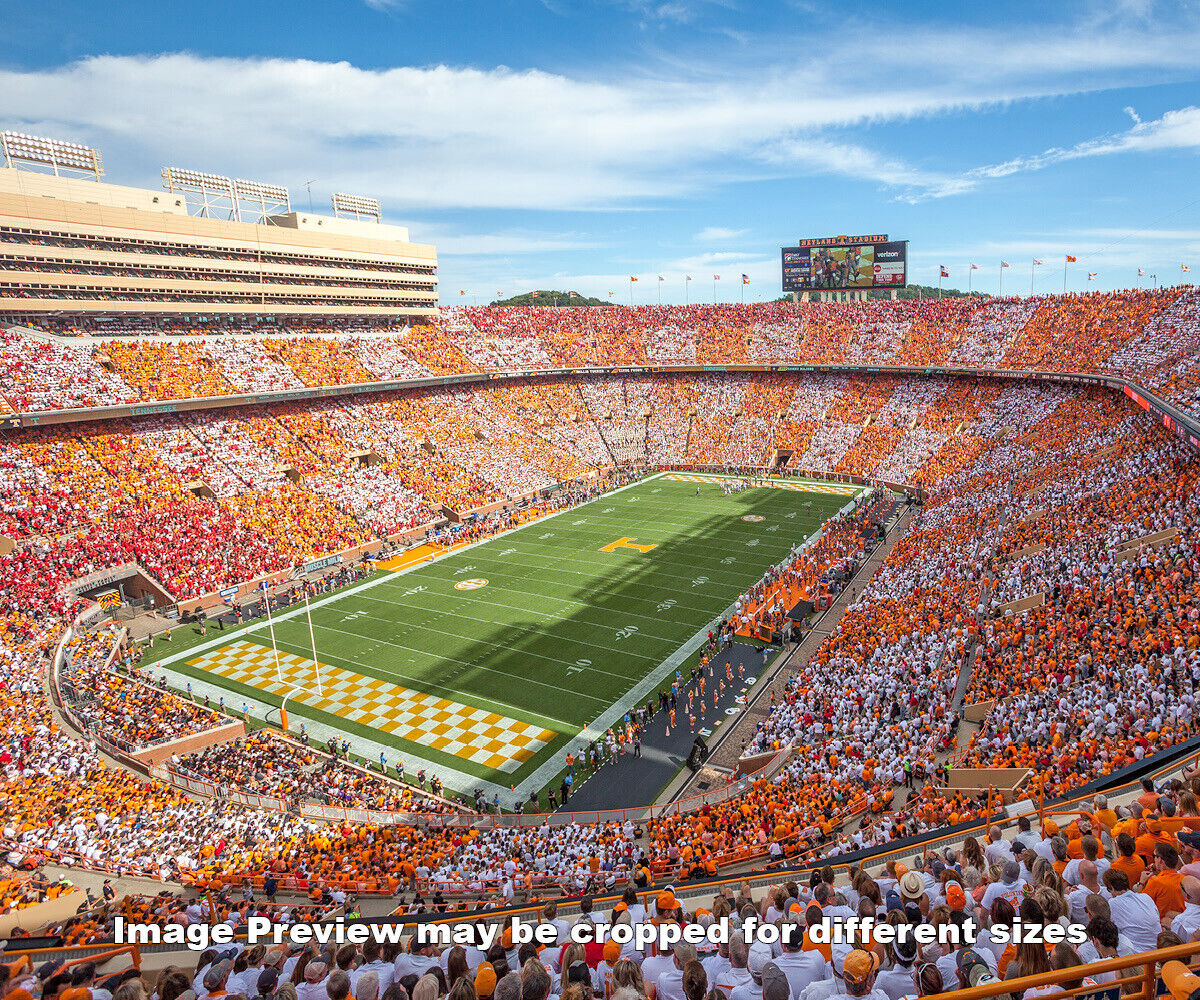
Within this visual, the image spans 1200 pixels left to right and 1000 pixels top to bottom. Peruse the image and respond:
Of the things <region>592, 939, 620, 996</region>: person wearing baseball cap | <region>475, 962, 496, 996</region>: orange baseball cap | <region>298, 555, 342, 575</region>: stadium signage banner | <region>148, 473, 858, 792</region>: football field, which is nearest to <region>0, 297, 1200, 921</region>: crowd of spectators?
<region>298, 555, 342, 575</region>: stadium signage banner

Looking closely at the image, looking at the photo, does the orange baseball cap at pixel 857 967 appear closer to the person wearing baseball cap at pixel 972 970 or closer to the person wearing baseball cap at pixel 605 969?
the person wearing baseball cap at pixel 972 970

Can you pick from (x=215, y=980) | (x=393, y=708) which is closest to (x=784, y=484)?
(x=393, y=708)

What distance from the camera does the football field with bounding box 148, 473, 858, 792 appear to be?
70.8 ft

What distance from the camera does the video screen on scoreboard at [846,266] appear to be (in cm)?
6347

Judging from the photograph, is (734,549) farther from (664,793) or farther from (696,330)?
(696,330)

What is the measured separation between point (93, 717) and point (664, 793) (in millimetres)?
16041

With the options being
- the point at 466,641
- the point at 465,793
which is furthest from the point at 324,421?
the point at 465,793

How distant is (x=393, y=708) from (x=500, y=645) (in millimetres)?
5084

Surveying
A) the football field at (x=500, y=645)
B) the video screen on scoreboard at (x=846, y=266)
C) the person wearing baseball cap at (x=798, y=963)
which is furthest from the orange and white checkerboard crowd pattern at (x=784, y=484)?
the person wearing baseball cap at (x=798, y=963)

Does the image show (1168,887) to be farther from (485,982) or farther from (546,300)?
(546,300)

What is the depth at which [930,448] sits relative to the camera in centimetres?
4909

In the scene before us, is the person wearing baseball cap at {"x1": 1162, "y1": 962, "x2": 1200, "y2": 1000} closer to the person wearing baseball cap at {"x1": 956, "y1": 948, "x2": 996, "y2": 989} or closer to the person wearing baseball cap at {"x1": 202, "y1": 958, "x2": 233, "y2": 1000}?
the person wearing baseball cap at {"x1": 956, "y1": 948, "x2": 996, "y2": 989}

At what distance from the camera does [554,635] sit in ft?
91.2

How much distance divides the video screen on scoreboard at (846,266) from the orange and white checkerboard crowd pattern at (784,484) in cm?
2279
